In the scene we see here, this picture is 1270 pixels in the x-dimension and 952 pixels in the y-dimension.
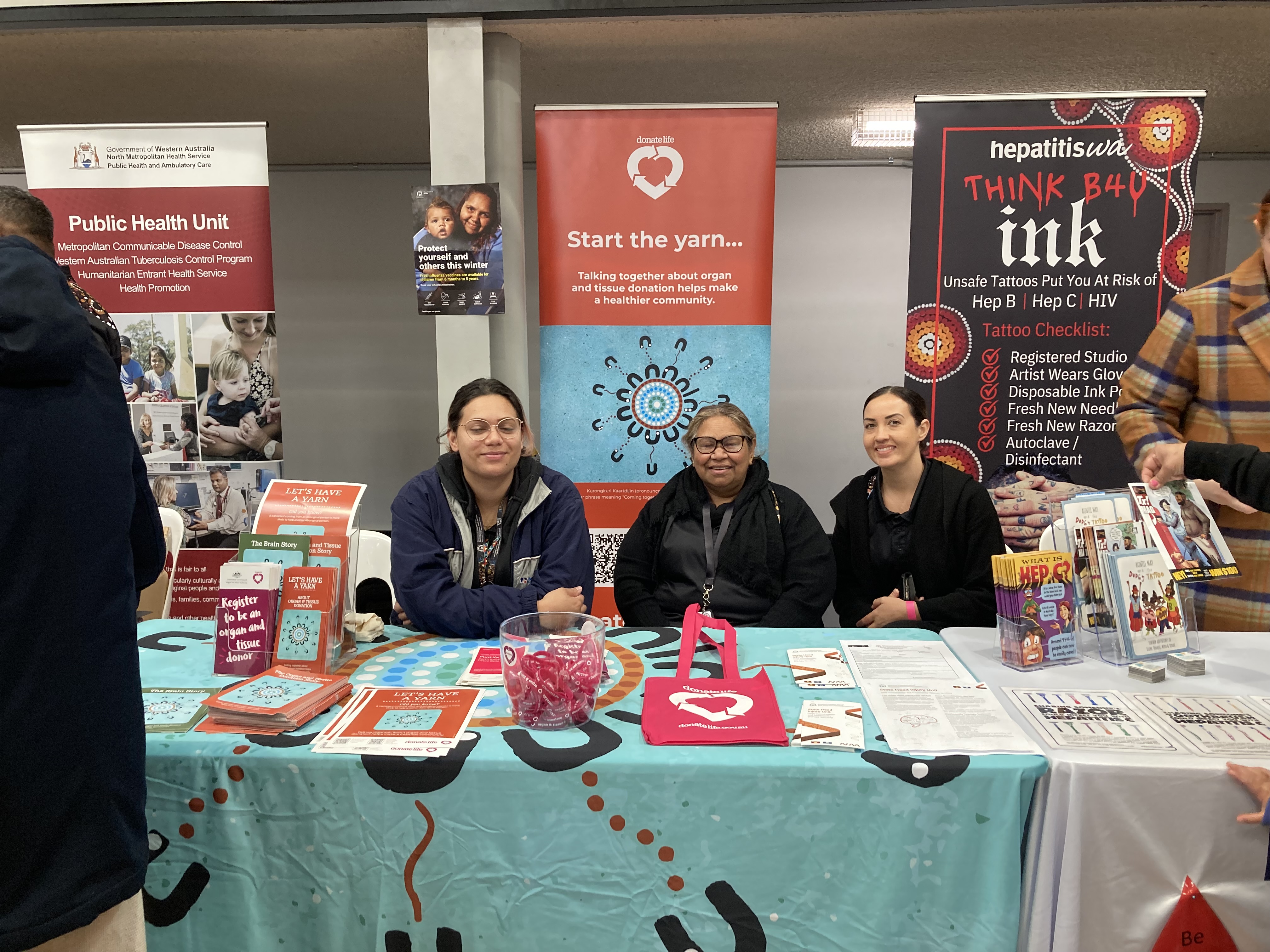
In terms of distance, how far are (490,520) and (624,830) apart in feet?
3.47

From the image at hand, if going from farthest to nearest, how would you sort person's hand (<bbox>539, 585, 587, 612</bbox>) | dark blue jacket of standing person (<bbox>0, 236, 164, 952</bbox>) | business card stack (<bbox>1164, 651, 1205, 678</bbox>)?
person's hand (<bbox>539, 585, 587, 612</bbox>) < business card stack (<bbox>1164, 651, 1205, 678</bbox>) < dark blue jacket of standing person (<bbox>0, 236, 164, 952</bbox>)

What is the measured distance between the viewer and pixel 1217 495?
1.78m

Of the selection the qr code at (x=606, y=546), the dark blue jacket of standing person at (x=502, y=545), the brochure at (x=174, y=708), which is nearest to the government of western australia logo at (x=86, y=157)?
the dark blue jacket of standing person at (x=502, y=545)

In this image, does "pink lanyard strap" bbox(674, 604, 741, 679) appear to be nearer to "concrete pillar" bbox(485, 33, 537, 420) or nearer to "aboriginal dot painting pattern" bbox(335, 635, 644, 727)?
"aboriginal dot painting pattern" bbox(335, 635, 644, 727)

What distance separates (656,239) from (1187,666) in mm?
2339

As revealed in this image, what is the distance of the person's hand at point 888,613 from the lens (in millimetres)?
2283

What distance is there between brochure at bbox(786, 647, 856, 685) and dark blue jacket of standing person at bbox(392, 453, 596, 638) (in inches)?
25.5

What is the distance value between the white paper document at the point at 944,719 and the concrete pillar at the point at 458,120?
2256mm

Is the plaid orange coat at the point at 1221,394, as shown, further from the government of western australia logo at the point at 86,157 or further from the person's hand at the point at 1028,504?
the government of western australia logo at the point at 86,157

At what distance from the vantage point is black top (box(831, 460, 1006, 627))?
2293 millimetres

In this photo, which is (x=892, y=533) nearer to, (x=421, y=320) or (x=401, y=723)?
(x=401, y=723)

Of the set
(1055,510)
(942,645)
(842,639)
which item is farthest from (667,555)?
A: (1055,510)

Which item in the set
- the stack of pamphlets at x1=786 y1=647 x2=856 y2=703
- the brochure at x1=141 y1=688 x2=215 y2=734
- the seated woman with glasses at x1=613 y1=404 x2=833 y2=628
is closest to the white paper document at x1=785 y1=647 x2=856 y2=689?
the stack of pamphlets at x1=786 y1=647 x2=856 y2=703

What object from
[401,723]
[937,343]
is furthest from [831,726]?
[937,343]
